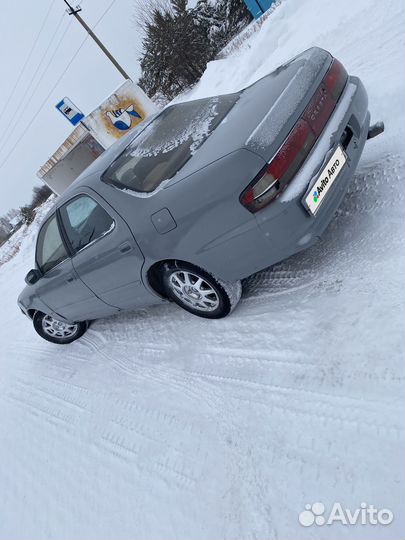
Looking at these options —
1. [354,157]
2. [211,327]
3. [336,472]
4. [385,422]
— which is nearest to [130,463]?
[211,327]

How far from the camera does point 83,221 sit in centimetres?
357

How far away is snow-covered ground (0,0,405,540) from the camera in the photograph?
79.7 inches

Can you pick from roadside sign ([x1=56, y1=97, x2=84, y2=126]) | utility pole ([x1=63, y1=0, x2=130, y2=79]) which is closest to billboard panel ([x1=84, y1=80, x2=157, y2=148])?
roadside sign ([x1=56, y1=97, x2=84, y2=126])

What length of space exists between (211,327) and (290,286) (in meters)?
0.79

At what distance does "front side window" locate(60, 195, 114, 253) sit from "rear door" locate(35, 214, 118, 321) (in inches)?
8.2

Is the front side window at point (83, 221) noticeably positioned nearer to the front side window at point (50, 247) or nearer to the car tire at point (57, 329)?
the front side window at point (50, 247)

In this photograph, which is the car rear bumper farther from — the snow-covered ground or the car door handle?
the car door handle

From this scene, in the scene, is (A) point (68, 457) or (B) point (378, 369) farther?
(A) point (68, 457)

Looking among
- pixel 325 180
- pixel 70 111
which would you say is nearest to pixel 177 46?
pixel 70 111

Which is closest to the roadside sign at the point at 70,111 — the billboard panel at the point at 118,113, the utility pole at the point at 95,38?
the billboard panel at the point at 118,113

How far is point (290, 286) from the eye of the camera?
3.14 meters

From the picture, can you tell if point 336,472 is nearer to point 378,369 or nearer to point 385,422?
point 385,422

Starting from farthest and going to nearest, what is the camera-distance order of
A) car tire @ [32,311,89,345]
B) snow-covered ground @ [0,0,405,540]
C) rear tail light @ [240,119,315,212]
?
1. car tire @ [32,311,89,345]
2. rear tail light @ [240,119,315,212]
3. snow-covered ground @ [0,0,405,540]

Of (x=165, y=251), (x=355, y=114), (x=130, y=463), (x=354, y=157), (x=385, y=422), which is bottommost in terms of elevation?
(x=385, y=422)
